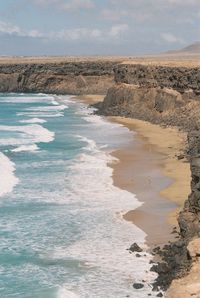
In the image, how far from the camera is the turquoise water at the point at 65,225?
18109 mm

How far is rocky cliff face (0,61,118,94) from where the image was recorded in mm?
102312

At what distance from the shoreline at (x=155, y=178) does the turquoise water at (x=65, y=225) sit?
667mm

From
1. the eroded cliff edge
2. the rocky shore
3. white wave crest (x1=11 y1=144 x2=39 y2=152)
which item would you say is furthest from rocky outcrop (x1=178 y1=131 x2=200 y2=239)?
white wave crest (x1=11 y1=144 x2=39 y2=152)

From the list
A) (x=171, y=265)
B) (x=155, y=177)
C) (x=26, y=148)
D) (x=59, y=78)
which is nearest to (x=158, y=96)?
(x=26, y=148)

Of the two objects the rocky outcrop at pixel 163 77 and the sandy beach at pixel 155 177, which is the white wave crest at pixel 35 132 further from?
the rocky outcrop at pixel 163 77

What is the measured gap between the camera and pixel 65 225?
78.1ft

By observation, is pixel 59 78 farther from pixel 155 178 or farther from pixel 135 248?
pixel 135 248

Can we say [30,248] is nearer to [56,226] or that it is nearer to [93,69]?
[56,226]

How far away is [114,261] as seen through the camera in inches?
772

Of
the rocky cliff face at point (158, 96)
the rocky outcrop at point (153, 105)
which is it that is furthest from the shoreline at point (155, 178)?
the rocky cliff face at point (158, 96)

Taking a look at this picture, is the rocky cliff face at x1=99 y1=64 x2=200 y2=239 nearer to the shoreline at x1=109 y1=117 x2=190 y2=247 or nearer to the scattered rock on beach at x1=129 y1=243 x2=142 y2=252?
the shoreline at x1=109 y1=117 x2=190 y2=247

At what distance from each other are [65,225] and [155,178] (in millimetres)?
9890

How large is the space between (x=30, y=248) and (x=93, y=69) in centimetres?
8605

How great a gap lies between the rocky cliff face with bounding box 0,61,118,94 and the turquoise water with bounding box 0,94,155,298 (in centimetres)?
5480
